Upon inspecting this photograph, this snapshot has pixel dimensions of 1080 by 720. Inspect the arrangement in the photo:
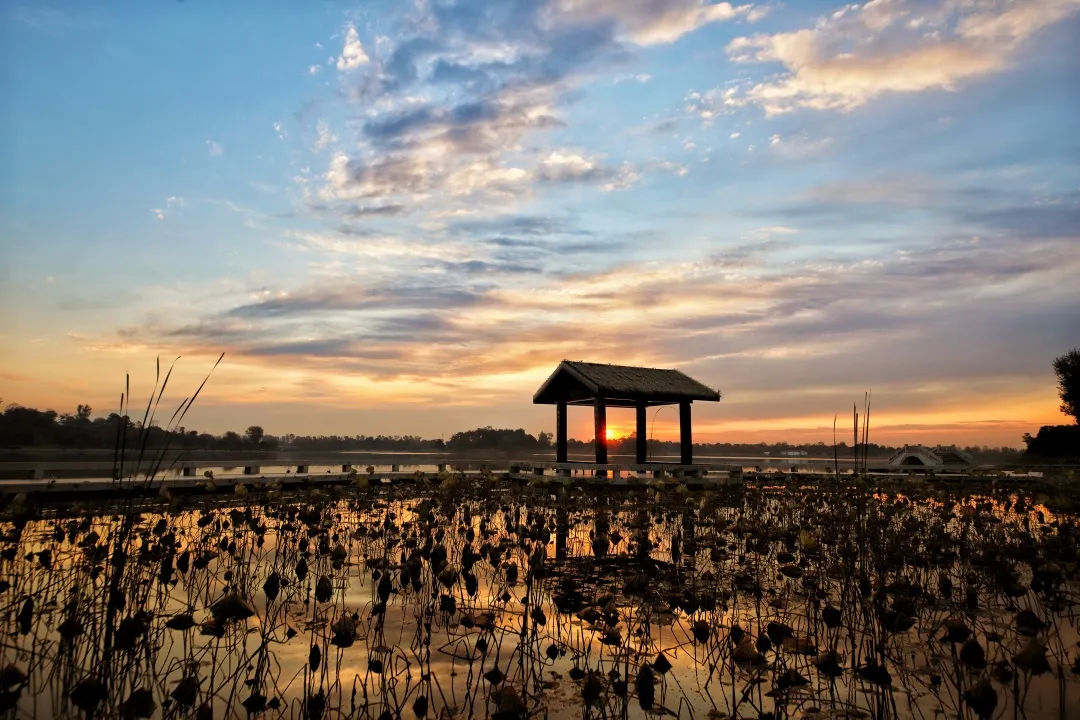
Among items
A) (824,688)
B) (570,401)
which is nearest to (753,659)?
(824,688)

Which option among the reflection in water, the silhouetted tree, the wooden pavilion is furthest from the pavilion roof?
the silhouetted tree

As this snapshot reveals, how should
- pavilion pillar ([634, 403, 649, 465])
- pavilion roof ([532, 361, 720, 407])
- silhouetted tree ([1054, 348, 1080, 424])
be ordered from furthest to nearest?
silhouetted tree ([1054, 348, 1080, 424]) < pavilion pillar ([634, 403, 649, 465]) < pavilion roof ([532, 361, 720, 407])

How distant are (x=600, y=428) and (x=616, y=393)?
1.83m

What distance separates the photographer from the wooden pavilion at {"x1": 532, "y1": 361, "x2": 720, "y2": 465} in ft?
81.5

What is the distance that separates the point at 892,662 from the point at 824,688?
926mm

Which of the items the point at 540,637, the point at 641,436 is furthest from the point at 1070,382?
the point at 540,637

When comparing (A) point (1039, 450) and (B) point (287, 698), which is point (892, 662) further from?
(A) point (1039, 450)

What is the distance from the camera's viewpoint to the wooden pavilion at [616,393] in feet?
81.5

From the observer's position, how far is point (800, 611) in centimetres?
646

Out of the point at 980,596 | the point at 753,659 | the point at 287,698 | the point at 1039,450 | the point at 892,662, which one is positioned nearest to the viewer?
the point at 753,659

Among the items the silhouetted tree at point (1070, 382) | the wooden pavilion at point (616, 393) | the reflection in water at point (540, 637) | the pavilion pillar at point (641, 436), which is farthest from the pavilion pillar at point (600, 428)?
the silhouetted tree at point (1070, 382)

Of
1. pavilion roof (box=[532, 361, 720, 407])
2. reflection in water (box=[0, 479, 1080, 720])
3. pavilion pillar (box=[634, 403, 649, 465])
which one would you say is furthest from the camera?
pavilion pillar (box=[634, 403, 649, 465])

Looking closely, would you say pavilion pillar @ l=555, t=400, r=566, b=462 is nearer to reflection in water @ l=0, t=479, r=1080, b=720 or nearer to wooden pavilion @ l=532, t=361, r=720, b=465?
wooden pavilion @ l=532, t=361, r=720, b=465

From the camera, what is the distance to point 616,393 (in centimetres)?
2425
